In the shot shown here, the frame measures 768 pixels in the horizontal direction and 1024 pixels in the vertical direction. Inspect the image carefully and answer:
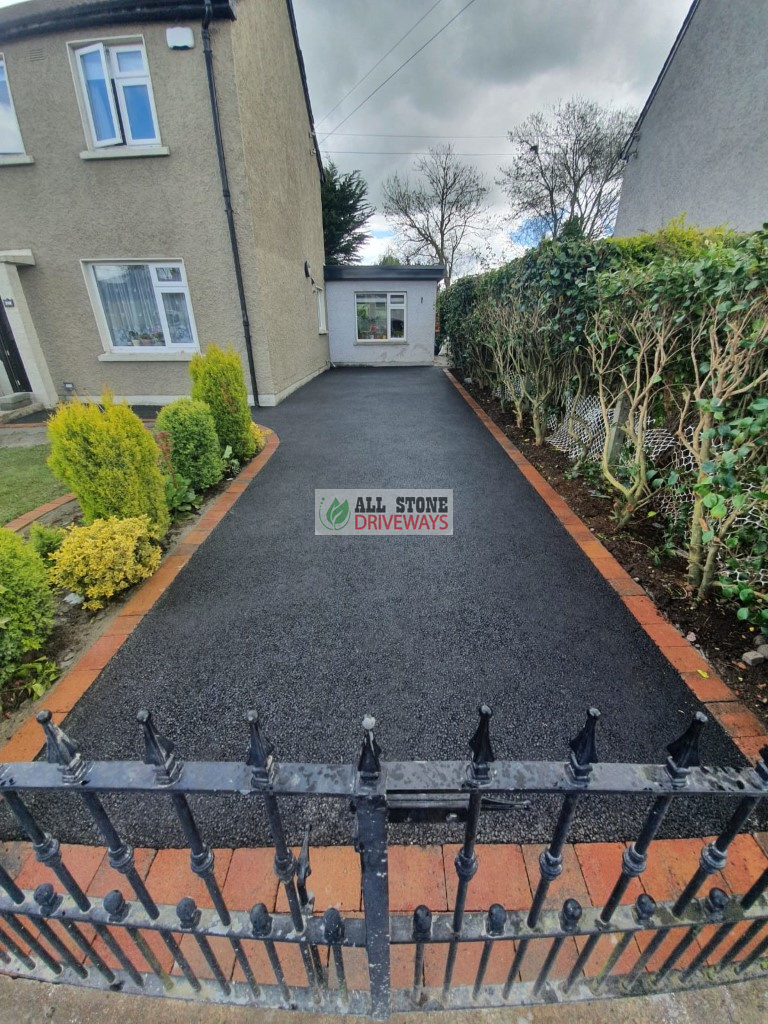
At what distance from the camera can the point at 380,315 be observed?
1395 cm

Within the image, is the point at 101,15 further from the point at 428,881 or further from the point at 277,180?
the point at 428,881

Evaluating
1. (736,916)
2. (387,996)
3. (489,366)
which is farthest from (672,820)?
(489,366)

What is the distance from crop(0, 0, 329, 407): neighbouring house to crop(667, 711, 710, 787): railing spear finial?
27.3 feet

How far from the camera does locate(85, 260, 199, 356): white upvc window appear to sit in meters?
7.61

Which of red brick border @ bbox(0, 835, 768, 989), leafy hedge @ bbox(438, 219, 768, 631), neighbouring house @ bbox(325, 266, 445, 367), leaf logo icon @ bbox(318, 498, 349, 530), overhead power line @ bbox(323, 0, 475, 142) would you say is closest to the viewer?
red brick border @ bbox(0, 835, 768, 989)

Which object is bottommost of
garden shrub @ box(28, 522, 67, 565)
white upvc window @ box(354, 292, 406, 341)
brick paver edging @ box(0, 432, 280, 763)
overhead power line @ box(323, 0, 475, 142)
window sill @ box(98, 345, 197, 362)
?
brick paver edging @ box(0, 432, 280, 763)

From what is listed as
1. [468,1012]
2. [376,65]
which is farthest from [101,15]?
[468,1012]

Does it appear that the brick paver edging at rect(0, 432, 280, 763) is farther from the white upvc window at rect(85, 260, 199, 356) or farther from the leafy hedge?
the white upvc window at rect(85, 260, 199, 356)

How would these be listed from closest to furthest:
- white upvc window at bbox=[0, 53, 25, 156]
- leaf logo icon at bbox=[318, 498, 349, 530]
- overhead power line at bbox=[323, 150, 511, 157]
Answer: leaf logo icon at bbox=[318, 498, 349, 530]
white upvc window at bbox=[0, 53, 25, 156]
overhead power line at bbox=[323, 150, 511, 157]

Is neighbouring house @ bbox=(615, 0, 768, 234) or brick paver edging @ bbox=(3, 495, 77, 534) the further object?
neighbouring house @ bbox=(615, 0, 768, 234)

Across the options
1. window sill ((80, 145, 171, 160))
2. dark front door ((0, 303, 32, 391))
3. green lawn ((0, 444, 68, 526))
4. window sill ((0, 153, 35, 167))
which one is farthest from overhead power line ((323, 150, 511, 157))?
green lawn ((0, 444, 68, 526))

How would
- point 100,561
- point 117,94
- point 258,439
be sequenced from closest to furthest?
point 100,561 < point 258,439 < point 117,94

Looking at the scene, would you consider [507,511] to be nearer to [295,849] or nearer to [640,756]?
[640,756]

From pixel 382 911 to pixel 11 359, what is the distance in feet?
35.5
